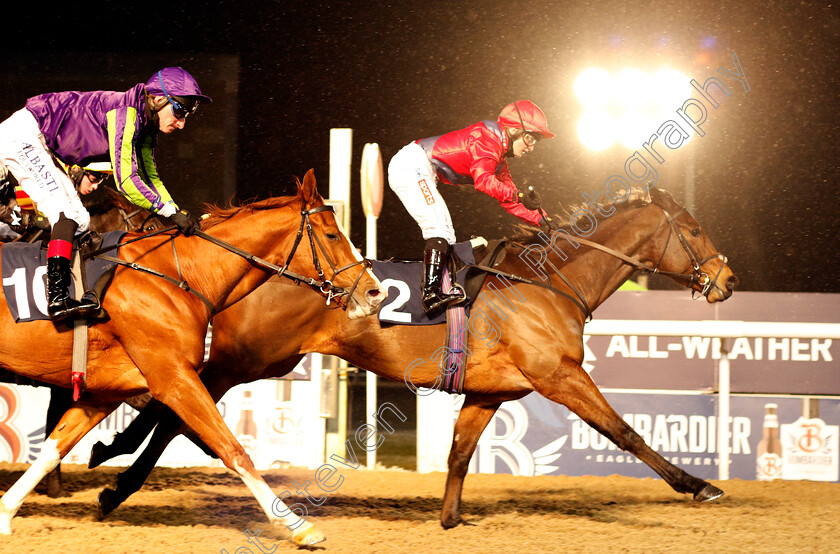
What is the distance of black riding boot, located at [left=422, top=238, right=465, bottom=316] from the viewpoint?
3770mm

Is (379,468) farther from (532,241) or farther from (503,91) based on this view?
(503,91)

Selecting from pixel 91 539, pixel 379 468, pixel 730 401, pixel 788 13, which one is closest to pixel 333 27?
pixel 788 13

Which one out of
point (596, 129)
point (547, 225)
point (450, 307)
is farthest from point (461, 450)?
point (596, 129)

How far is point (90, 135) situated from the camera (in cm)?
340

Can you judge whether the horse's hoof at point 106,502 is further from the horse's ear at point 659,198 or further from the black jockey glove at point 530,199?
the horse's ear at point 659,198

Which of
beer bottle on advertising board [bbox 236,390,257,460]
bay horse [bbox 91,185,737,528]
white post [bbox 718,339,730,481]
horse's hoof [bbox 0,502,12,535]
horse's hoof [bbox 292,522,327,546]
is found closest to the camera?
horse's hoof [bbox 292,522,327,546]

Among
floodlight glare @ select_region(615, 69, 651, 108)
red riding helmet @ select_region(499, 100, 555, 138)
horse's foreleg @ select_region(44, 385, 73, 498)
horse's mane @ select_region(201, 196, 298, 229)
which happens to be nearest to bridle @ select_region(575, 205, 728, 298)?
red riding helmet @ select_region(499, 100, 555, 138)

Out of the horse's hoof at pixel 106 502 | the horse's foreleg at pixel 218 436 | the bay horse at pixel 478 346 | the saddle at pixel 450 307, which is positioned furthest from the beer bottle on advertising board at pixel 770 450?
the horse's hoof at pixel 106 502

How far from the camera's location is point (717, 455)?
4.77m

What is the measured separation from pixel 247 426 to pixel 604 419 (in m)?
2.38

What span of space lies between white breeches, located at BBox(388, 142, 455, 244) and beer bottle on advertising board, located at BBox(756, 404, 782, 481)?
7.15ft

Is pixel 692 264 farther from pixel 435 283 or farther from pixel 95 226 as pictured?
pixel 95 226

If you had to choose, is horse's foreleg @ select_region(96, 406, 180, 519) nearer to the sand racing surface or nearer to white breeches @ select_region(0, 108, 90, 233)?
the sand racing surface

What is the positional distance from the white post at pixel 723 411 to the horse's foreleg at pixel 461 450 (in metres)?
1.45
